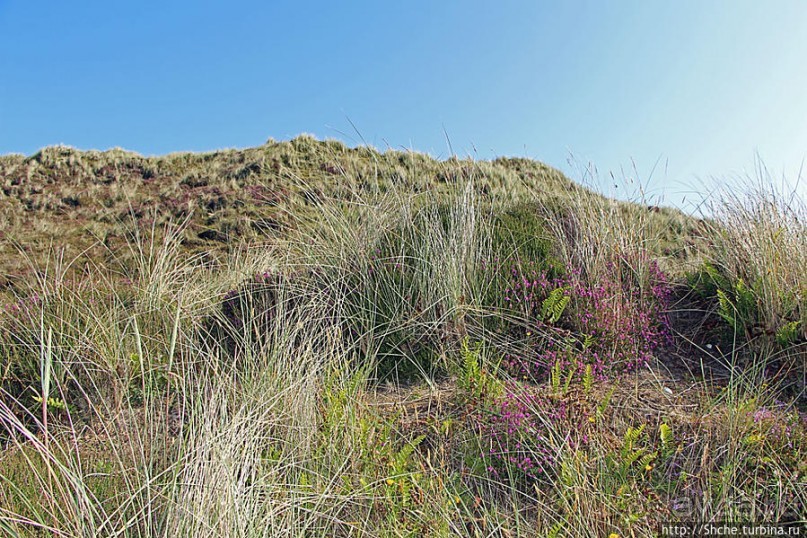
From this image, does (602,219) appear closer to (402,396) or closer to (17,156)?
(402,396)

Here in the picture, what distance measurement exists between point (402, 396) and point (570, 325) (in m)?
1.39

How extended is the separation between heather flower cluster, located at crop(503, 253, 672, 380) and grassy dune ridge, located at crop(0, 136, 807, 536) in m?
0.02

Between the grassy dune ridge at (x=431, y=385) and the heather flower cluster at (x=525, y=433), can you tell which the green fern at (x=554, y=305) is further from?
the heather flower cluster at (x=525, y=433)

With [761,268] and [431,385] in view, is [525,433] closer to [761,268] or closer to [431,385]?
[431,385]

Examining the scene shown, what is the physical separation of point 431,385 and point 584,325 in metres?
Result: 1.27

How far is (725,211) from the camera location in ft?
15.8

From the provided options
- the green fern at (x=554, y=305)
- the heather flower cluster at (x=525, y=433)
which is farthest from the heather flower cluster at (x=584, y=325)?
the heather flower cluster at (x=525, y=433)

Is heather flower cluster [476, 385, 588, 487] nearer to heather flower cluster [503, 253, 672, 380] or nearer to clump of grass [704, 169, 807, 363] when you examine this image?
heather flower cluster [503, 253, 672, 380]

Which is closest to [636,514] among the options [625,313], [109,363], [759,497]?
[759,497]

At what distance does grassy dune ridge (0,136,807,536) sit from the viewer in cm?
238

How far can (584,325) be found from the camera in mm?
3848

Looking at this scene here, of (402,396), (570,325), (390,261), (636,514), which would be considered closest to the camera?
(636,514)

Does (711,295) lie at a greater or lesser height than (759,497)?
greater

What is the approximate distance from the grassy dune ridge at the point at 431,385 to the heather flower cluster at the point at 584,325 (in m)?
0.02
